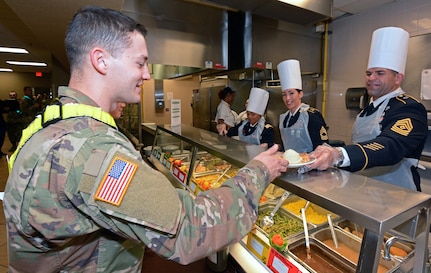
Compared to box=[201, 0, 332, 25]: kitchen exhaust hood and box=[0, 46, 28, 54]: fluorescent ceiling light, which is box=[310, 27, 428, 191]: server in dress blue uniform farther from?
box=[0, 46, 28, 54]: fluorescent ceiling light

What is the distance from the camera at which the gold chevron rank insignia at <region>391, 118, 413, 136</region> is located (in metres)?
1.33

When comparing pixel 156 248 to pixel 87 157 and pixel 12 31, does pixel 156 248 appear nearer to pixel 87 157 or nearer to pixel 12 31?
pixel 87 157

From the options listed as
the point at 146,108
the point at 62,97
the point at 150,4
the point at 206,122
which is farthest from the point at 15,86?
the point at 62,97

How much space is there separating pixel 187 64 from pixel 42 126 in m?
3.06

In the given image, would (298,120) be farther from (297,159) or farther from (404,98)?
(297,159)

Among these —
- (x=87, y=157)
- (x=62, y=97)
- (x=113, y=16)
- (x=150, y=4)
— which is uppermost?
(x=150, y=4)

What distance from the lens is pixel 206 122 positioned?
19.4ft

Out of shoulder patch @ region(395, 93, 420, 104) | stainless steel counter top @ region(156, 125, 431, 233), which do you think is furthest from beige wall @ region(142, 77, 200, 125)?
stainless steel counter top @ region(156, 125, 431, 233)

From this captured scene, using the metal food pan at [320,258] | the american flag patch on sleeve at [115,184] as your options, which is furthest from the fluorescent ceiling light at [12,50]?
the metal food pan at [320,258]

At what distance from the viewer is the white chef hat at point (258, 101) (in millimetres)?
3104

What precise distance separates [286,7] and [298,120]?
1442mm

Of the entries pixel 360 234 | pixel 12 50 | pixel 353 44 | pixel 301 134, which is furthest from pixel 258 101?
pixel 12 50

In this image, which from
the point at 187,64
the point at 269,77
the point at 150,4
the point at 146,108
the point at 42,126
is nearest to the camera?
the point at 42,126

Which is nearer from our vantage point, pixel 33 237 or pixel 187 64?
pixel 33 237
